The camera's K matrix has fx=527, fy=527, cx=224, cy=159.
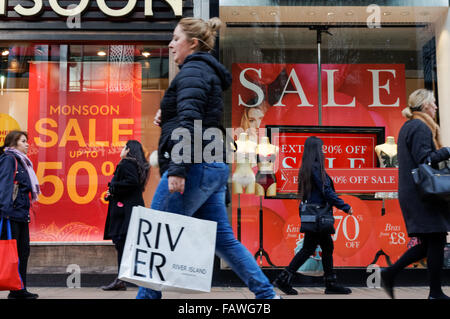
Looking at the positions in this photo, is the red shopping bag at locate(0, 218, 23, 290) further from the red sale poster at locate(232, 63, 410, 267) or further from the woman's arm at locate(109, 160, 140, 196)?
the red sale poster at locate(232, 63, 410, 267)

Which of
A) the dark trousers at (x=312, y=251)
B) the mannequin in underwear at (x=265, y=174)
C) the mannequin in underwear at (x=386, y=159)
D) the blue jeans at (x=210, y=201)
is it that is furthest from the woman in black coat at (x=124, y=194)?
the mannequin in underwear at (x=386, y=159)

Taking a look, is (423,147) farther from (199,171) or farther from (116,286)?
(116,286)

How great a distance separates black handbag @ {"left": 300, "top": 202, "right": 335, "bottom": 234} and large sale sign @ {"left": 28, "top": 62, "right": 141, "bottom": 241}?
2873mm

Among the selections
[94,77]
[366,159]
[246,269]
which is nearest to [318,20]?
[366,159]

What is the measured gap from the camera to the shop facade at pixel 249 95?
22.0 ft

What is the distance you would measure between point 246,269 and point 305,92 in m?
4.42

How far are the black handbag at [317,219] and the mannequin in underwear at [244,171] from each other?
4.51 feet

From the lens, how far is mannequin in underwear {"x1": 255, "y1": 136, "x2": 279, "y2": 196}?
6.77 m

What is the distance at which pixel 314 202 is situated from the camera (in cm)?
552

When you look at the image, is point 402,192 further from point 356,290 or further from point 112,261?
point 112,261

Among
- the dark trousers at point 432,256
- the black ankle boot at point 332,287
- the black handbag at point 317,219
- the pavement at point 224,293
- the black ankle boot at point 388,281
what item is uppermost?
the black handbag at point 317,219

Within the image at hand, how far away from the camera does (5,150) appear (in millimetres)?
5414

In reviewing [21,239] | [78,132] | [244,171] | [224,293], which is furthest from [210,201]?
[78,132]

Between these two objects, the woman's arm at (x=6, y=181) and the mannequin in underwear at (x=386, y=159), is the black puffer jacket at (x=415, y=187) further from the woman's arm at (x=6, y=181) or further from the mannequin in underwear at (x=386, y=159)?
the woman's arm at (x=6, y=181)
